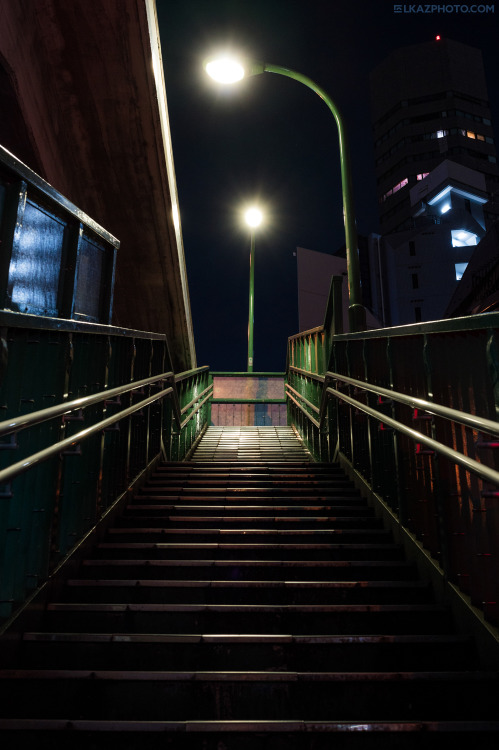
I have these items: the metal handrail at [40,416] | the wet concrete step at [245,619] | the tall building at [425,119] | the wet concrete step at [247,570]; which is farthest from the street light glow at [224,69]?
the tall building at [425,119]

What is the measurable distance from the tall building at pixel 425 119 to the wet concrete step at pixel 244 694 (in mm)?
70376

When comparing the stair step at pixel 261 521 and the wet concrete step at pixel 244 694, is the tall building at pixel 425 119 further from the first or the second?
the wet concrete step at pixel 244 694

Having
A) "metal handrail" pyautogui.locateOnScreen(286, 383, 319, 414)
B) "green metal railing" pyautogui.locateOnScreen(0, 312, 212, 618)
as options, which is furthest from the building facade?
"green metal railing" pyautogui.locateOnScreen(0, 312, 212, 618)

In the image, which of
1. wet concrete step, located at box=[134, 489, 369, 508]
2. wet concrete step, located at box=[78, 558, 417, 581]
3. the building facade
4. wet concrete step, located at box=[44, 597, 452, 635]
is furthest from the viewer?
the building facade

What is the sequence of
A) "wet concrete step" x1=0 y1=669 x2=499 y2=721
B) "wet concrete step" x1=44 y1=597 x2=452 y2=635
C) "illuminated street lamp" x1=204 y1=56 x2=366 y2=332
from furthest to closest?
1. "illuminated street lamp" x1=204 y1=56 x2=366 y2=332
2. "wet concrete step" x1=44 y1=597 x2=452 y2=635
3. "wet concrete step" x1=0 y1=669 x2=499 y2=721

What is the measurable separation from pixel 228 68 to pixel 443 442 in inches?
257

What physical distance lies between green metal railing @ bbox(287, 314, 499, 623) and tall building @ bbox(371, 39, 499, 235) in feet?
225

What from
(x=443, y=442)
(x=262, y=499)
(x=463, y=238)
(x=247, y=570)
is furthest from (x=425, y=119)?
(x=247, y=570)

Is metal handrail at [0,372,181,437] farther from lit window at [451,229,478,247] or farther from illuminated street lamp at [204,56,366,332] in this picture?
lit window at [451,229,478,247]

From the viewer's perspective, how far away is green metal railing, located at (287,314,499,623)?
1.98 metres

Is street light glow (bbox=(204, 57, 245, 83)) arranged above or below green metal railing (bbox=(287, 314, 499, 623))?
above

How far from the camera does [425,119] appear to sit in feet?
231

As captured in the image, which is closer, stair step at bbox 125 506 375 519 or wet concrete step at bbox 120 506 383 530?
wet concrete step at bbox 120 506 383 530

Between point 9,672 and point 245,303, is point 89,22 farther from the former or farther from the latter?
point 245,303
